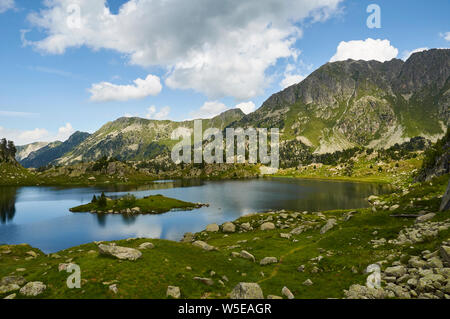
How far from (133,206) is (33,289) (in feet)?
374

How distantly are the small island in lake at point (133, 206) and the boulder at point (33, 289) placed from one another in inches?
4141

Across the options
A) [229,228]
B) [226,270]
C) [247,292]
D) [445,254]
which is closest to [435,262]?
[445,254]

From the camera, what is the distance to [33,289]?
2175 centimetres

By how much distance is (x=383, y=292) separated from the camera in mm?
18453

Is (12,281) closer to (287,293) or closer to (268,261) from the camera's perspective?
(287,293)

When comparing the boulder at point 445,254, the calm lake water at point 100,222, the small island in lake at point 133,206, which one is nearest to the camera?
the boulder at point 445,254

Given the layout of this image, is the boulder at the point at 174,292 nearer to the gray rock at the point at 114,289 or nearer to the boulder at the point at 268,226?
the gray rock at the point at 114,289

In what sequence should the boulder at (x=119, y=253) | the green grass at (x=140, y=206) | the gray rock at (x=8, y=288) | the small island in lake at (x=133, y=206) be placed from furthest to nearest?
1. the green grass at (x=140, y=206)
2. the small island in lake at (x=133, y=206)
3. the boulder at (x=119, y=253)
4. the gray rock at (x=8, y=288)

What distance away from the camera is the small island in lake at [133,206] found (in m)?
126

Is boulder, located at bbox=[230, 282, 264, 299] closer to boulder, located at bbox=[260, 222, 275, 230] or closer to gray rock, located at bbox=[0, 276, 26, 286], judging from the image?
gray rock, located at bbox=[0, 276, 26, 286]

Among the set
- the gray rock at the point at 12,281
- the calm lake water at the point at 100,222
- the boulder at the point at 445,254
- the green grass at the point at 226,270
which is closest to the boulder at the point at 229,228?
the calm lake water at the point at 100,222

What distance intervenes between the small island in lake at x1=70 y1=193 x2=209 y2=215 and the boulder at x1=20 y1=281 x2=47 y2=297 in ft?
345
